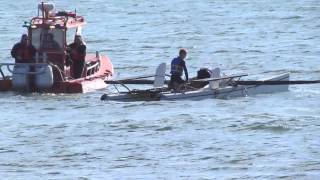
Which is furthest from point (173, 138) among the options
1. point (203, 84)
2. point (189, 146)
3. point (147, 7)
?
point (147, 7)

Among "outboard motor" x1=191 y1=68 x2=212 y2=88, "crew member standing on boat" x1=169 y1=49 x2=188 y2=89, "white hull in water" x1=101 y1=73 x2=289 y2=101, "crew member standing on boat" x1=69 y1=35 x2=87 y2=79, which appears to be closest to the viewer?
"white hull in water" x1=101 y1=73 x2=289 y2=101

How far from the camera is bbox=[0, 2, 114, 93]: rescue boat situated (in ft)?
85.4

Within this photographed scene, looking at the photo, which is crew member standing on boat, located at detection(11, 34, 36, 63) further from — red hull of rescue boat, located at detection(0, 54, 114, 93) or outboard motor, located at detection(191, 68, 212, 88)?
outboard motor, located at detection(191, 68, 212, 88)

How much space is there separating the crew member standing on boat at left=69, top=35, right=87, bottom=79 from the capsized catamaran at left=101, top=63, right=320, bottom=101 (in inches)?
66.5

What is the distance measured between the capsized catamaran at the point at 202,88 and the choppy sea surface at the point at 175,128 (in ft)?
0.62

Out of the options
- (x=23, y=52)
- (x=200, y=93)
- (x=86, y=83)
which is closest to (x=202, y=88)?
(x=200, y=93)

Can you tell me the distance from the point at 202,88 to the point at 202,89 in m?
0.13

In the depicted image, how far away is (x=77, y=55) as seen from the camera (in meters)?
27.2

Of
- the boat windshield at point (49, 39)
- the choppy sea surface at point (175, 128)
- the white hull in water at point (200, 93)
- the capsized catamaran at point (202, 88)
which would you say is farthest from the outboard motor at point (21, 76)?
the white hull in water at point (200, 93)

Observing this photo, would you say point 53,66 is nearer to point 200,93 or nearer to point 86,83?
point 86,83

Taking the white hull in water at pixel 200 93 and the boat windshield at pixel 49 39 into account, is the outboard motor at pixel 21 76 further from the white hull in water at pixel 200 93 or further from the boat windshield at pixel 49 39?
the white hull in water at pixel 200 93

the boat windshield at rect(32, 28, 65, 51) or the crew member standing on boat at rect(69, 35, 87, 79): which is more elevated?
the boat windshield at rect(32, 28, 65, 51)

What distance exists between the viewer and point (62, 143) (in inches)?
810

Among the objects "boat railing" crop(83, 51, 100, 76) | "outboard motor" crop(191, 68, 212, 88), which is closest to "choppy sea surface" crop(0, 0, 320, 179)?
"outboard motor" crop(191, 68, 212, 88)
